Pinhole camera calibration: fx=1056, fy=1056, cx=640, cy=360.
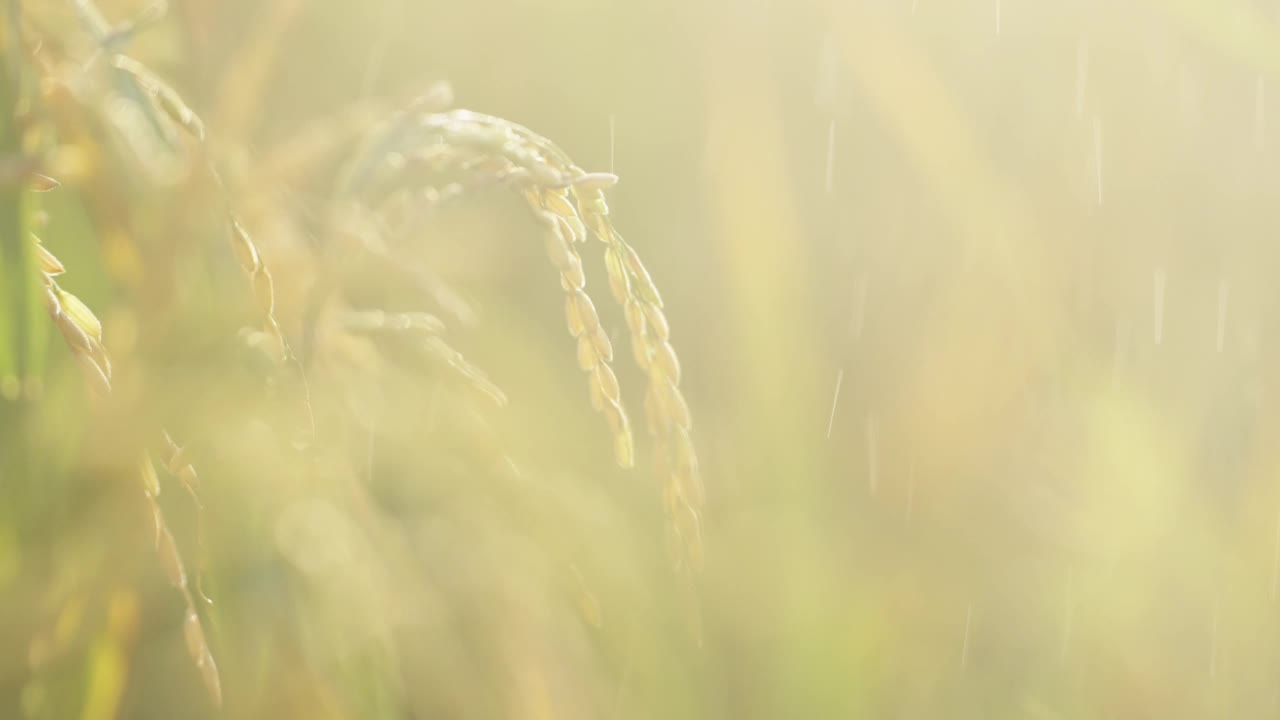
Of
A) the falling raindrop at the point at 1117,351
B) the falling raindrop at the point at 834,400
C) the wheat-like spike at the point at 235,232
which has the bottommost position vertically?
the falling raindrop at the point at 834,400

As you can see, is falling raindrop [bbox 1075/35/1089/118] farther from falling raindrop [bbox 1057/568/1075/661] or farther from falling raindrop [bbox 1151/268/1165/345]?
falling raindrop [bbox 1057/568/1075/661]

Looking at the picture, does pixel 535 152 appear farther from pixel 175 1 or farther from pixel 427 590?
pixel 175 1

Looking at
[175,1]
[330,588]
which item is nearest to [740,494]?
[330,588]

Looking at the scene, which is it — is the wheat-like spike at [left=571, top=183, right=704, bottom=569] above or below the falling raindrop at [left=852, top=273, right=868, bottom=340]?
above

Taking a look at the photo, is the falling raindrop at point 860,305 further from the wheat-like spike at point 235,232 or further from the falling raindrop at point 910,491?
the wheat-like spike at point 235,232

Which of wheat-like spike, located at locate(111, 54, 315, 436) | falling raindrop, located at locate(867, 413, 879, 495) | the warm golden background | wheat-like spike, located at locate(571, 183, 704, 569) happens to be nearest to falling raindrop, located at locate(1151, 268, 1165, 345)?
the warm golden background

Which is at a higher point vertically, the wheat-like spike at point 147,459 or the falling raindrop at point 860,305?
the wheat-like spike at point 147,459

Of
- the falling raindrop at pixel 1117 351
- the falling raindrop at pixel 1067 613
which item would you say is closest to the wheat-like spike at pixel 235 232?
the falling raindrop at pixel 1067 613

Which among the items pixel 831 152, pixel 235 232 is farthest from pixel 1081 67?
pixel 235 232
